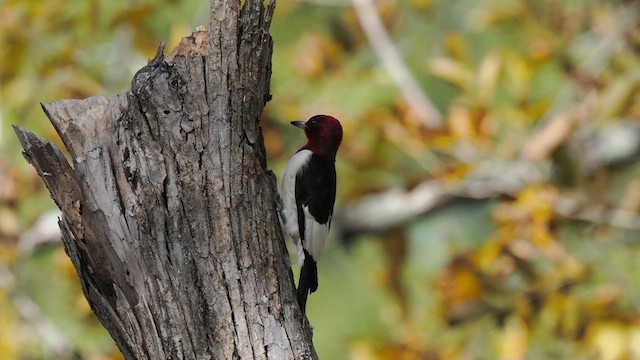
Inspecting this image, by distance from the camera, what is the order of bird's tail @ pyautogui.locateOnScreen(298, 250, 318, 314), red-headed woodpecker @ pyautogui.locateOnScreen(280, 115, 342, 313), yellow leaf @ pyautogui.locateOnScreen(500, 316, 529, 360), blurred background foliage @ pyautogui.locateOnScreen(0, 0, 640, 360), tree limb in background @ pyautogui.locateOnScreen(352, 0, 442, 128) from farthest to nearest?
tree limb in background @ pyautogui.locateOnScreen(352, 0, 442, 128), blurred background foliage @ pyautogui.locateOnScreen(0, 0, 640, 360), yellow leaf @ pyautogui.locateOnScreen(500, 316, 529, 360), red-headed woodpecker @ pyautogui.locateOnScreen(280, 115, 342, 313), bird's tail @ pyautogui.locateOnScreen(298, 250, 318, 314)

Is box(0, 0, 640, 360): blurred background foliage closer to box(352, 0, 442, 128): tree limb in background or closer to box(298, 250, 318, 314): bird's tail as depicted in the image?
box(352, 0, 442, 128): tree limb in background

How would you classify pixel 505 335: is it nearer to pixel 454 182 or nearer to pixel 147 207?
pixel 454 182

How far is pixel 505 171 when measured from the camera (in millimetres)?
5961

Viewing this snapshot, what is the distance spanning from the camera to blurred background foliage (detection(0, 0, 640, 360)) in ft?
17.5

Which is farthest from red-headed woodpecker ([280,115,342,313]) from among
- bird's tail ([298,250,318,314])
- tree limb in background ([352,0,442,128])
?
tree limb in background ([352,0,442,128])

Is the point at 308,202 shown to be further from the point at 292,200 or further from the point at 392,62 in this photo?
the point at 392,62

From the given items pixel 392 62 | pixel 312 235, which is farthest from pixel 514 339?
pixel 392 62

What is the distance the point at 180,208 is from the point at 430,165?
3.80 meters

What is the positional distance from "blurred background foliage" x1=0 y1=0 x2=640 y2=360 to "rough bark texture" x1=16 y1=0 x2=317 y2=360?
2525 millimetres

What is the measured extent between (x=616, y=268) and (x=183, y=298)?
3.52 meters

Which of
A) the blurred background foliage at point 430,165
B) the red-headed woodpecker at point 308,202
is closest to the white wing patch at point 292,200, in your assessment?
the red-headed woodpecker at point 308,202

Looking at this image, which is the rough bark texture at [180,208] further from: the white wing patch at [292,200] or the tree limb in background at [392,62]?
the tree limb in background at [392,62]

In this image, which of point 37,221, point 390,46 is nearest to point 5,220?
point 37,221

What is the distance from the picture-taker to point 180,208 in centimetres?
269
